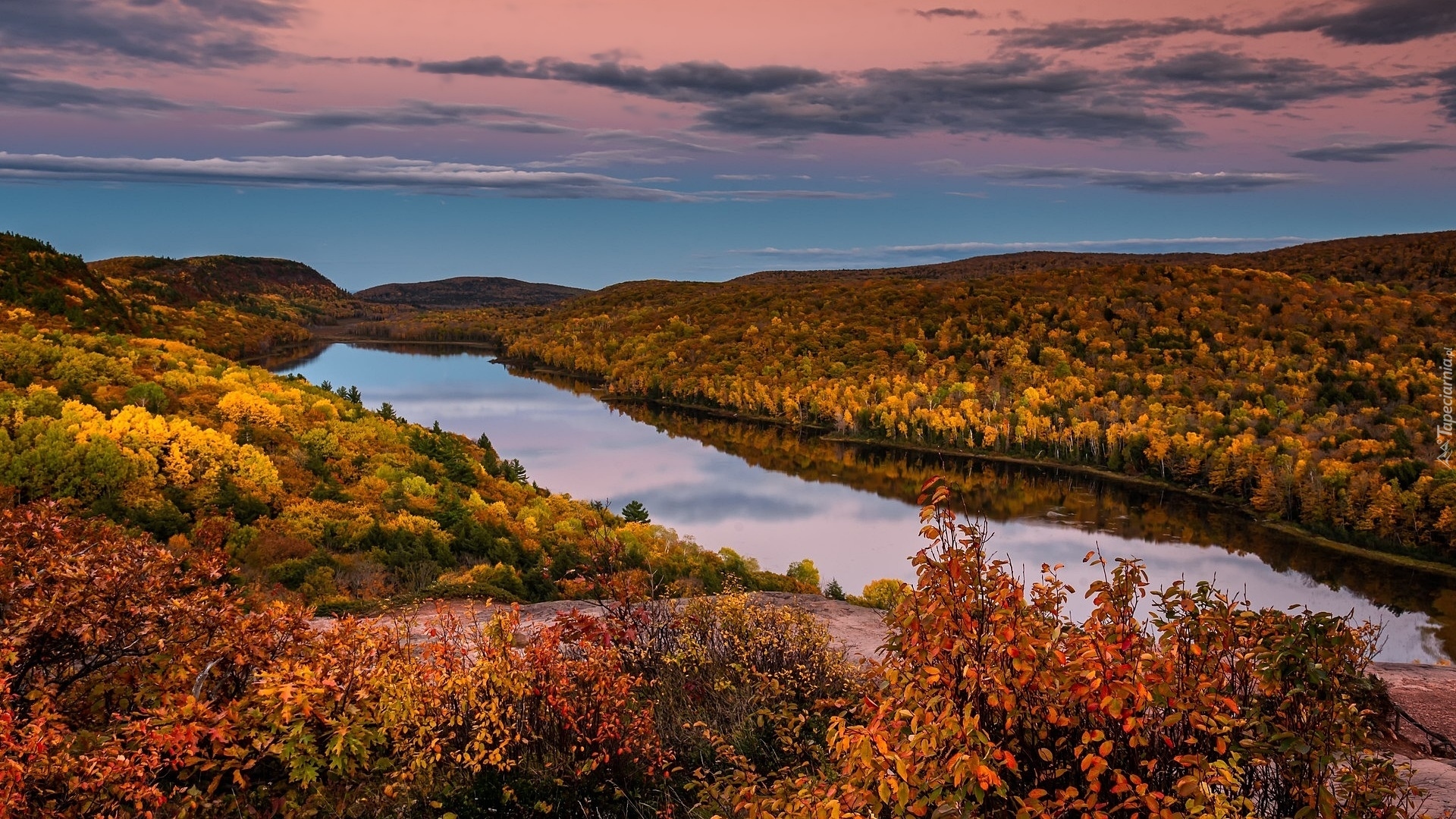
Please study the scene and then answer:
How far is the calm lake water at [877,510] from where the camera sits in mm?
42906

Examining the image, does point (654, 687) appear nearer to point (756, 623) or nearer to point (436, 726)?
point (756, 623)

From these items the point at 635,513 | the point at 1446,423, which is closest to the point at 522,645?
the point at 635,513

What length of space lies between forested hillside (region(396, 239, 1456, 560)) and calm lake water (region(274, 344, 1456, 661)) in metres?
4.78

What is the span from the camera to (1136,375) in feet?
306

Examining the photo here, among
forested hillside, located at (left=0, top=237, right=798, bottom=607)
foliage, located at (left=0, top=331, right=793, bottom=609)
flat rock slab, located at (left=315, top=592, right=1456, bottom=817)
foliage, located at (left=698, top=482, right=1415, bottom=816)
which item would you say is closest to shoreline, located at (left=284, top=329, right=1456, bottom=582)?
flat rock slab, located at (left=315, top=592, right=1456, bottom=817)

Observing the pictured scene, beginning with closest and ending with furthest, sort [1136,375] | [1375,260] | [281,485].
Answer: [281,485], [1136,375], [1375,260]

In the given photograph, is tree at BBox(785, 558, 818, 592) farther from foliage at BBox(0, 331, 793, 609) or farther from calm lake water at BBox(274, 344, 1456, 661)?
calm lake water at BBox(274, 344, 1456, 661)

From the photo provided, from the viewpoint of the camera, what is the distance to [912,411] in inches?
3494

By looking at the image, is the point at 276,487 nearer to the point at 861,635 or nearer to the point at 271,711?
the point at 861,635

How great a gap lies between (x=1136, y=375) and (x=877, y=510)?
161 feet

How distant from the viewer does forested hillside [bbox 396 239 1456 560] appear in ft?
194

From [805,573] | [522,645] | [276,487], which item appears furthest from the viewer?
[805,573]

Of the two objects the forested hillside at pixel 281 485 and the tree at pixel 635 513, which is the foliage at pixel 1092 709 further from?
the tree at pixel 635 513

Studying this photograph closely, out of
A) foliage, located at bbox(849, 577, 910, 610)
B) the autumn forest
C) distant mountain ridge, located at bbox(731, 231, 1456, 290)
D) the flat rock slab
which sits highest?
distant mountain ridge, located at bbox(731, 231, 1456, 290)
